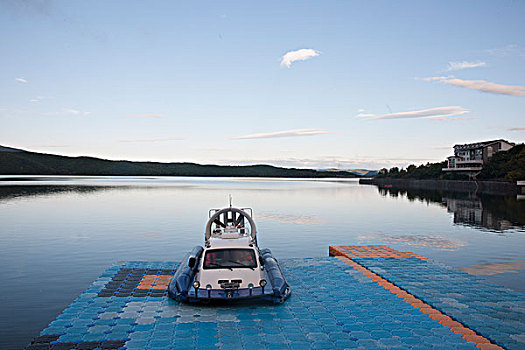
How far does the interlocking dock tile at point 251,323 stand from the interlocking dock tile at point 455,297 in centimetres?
63

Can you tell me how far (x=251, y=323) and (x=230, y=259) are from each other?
10.9 ft

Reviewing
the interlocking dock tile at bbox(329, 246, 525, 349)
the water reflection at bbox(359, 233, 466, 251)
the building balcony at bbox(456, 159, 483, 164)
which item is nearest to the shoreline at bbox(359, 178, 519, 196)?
the building balcony at bbox(456, 159, 483, 164)

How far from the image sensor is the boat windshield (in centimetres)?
1634

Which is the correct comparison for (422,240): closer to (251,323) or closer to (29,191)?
(251,323)

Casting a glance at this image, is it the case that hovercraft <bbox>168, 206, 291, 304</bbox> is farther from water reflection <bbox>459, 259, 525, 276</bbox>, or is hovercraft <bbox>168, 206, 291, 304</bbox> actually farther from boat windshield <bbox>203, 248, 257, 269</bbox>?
water reflection <bbox>459, 259, 525, 276</bbox>

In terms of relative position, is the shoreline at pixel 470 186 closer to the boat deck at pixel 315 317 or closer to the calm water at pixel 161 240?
the calm water at pixel 161 240

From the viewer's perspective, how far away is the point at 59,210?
6059 centimetres

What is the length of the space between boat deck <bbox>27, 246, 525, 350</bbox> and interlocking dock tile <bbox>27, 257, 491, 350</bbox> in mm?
30

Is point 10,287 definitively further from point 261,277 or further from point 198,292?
point 261,277

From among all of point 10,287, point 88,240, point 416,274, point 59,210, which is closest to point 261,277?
point 416,274

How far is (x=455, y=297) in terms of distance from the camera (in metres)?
16.7

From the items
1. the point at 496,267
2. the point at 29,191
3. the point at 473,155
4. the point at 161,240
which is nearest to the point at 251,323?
the point at 496,267

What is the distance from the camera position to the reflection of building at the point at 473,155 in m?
138

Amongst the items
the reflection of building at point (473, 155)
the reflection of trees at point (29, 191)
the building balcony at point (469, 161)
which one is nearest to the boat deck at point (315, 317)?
the reflection of trees at point (29, 191)
